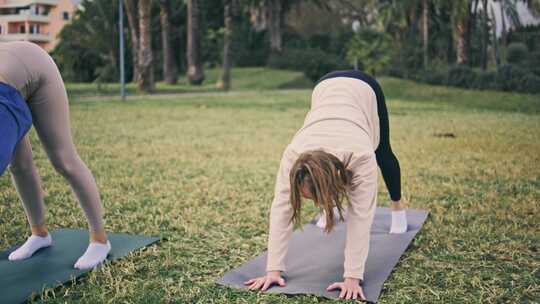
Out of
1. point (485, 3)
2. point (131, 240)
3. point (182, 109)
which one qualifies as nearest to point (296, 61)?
point (485, 3)

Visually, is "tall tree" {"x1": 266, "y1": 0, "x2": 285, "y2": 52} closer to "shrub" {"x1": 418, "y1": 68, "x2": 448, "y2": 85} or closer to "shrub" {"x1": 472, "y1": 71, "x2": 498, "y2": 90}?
"shrub" {"x1": 418, "y1": 68, "x2": 448, "y2": 85}

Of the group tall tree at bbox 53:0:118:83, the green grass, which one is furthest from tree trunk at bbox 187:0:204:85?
tall tree at bbox 53:0:118:83

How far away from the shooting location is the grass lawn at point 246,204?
3021 mm

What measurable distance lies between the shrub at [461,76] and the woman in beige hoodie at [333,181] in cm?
1700

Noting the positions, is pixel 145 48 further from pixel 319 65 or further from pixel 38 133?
pixel 38 133

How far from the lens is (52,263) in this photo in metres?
3.34

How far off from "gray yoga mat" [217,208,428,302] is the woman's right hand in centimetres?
3

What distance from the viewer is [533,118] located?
12.5 m

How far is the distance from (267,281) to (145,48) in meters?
18.2

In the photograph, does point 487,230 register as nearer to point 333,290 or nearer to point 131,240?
point 333,290

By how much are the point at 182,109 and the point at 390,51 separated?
43.0ft

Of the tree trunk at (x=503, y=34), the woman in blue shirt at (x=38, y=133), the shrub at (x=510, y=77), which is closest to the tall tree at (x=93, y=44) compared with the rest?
the tree trunk at (x=503, y=34)

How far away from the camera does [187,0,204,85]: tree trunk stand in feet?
78.8

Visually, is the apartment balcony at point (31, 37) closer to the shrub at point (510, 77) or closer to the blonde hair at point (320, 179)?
the blonde hair at point (320, 179)
